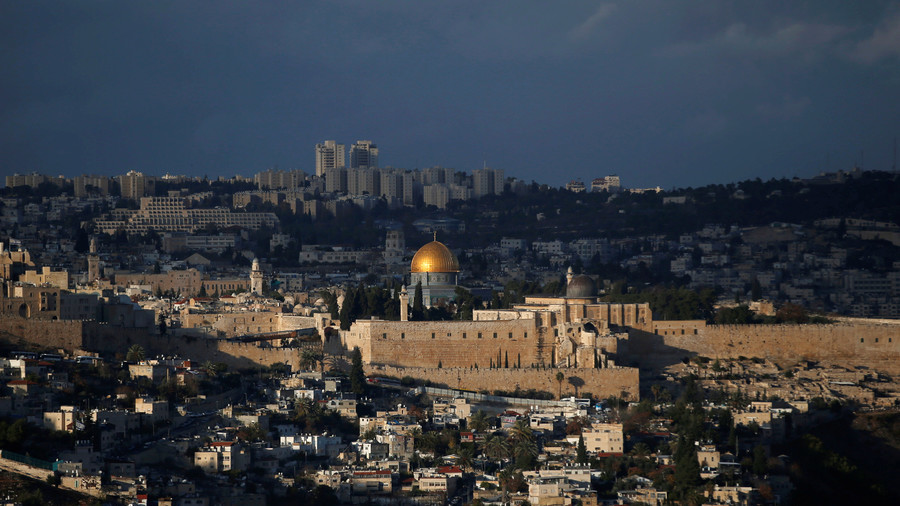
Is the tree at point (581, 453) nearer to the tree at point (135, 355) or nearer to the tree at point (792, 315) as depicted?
the tree at point (135, 355)

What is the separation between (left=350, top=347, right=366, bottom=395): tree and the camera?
48562mm

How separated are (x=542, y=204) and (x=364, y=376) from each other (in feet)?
196

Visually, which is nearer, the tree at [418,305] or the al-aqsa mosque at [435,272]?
the tree at [418,305]

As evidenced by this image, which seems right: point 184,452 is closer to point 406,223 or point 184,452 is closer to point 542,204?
point 406,223

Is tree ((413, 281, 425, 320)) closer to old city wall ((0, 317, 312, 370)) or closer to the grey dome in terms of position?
old city wall ((0, 317, 312, 370))

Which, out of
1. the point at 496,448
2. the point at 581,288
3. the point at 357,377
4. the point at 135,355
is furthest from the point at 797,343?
the point at 135,355

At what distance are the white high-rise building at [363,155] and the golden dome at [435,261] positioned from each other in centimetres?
6283

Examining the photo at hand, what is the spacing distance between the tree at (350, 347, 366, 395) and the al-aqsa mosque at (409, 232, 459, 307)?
10504 mm

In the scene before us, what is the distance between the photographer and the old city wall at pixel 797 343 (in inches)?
2173

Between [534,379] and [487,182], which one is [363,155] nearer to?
[487,182]

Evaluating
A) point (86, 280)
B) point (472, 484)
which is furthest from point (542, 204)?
point (472, 484)

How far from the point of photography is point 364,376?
166ft

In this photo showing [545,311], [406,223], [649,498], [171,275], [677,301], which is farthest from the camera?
[406,223]

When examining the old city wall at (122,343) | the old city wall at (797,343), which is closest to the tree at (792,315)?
the old city wall at (797,343)
